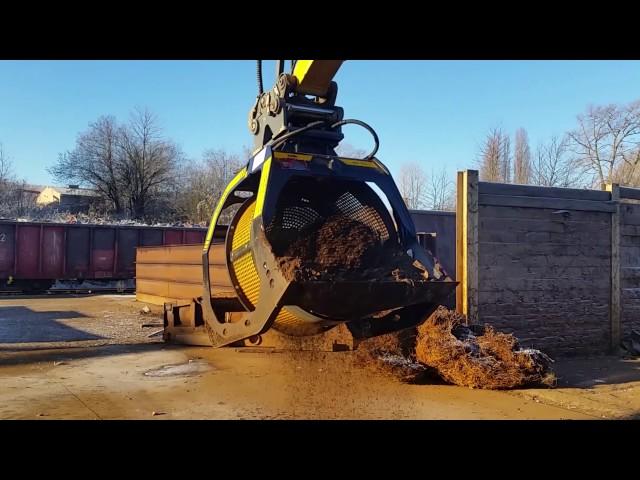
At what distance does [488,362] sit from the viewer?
579cm

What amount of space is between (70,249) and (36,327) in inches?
401

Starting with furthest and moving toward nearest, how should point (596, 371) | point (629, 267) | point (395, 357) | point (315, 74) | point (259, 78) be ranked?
point (629, 267) → point (596, 371) → point (395, 357) → point (259, 78) → point (315, 74)

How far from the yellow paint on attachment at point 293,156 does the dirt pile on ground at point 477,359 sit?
7.23 ft

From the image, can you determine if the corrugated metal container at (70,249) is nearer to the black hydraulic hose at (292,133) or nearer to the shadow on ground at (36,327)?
the shadow on ground at (36,327)

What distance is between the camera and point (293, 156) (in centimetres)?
475

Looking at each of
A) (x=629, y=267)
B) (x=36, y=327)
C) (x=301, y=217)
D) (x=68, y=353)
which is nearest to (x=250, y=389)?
(x=301, y=217)

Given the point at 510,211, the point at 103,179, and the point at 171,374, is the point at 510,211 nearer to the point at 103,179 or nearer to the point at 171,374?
the point at 171,374

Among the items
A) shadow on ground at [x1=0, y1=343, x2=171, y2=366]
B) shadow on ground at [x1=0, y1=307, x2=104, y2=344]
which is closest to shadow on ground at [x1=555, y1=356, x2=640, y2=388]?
shadow on ground at [x1=0, y1=343, x2=171, y2=366]

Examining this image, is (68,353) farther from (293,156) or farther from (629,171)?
(629,171)

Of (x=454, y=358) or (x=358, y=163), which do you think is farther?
(x=454, y=358)

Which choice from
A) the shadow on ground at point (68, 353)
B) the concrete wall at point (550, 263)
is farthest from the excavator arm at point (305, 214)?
the shadow on ground at point (68, 353)

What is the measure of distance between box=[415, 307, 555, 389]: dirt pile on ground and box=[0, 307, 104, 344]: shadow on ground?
5797mm

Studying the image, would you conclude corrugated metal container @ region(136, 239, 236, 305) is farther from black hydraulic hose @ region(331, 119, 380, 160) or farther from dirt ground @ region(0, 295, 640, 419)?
black hydraulic hose @ region(331, 119, 380, 160)

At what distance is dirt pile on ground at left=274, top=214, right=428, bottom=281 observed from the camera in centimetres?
461
